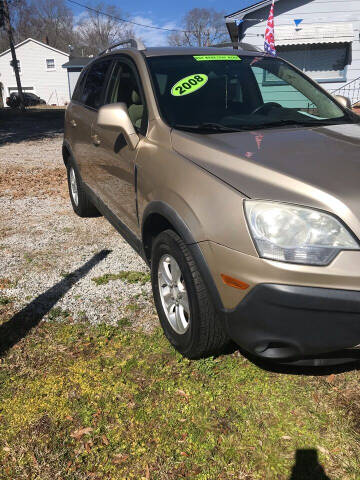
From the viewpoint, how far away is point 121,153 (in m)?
3.31

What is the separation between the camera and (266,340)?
2037mm

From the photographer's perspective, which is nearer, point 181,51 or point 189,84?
point 189,84

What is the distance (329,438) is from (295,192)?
1.26 m

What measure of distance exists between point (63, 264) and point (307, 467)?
2.98 m

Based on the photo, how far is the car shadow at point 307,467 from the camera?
197 centimetres

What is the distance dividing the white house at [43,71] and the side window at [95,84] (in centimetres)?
4625

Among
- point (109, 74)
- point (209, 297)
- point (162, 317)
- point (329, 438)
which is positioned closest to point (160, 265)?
point (162, 317)

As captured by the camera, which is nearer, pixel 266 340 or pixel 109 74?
pixel 266 340

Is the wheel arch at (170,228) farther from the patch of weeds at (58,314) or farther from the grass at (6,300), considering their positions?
the grass at (6,300)

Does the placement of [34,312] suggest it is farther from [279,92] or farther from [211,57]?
[279,92]

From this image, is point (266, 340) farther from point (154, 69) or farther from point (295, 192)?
point (154, 69)

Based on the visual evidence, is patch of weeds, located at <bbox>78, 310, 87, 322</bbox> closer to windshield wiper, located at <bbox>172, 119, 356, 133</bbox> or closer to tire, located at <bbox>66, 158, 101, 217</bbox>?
windshield wiper, located at <bbox>172, 119, 356, 133</bbox>

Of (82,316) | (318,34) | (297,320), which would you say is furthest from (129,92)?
(318,34)

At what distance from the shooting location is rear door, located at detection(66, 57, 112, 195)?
427cm
